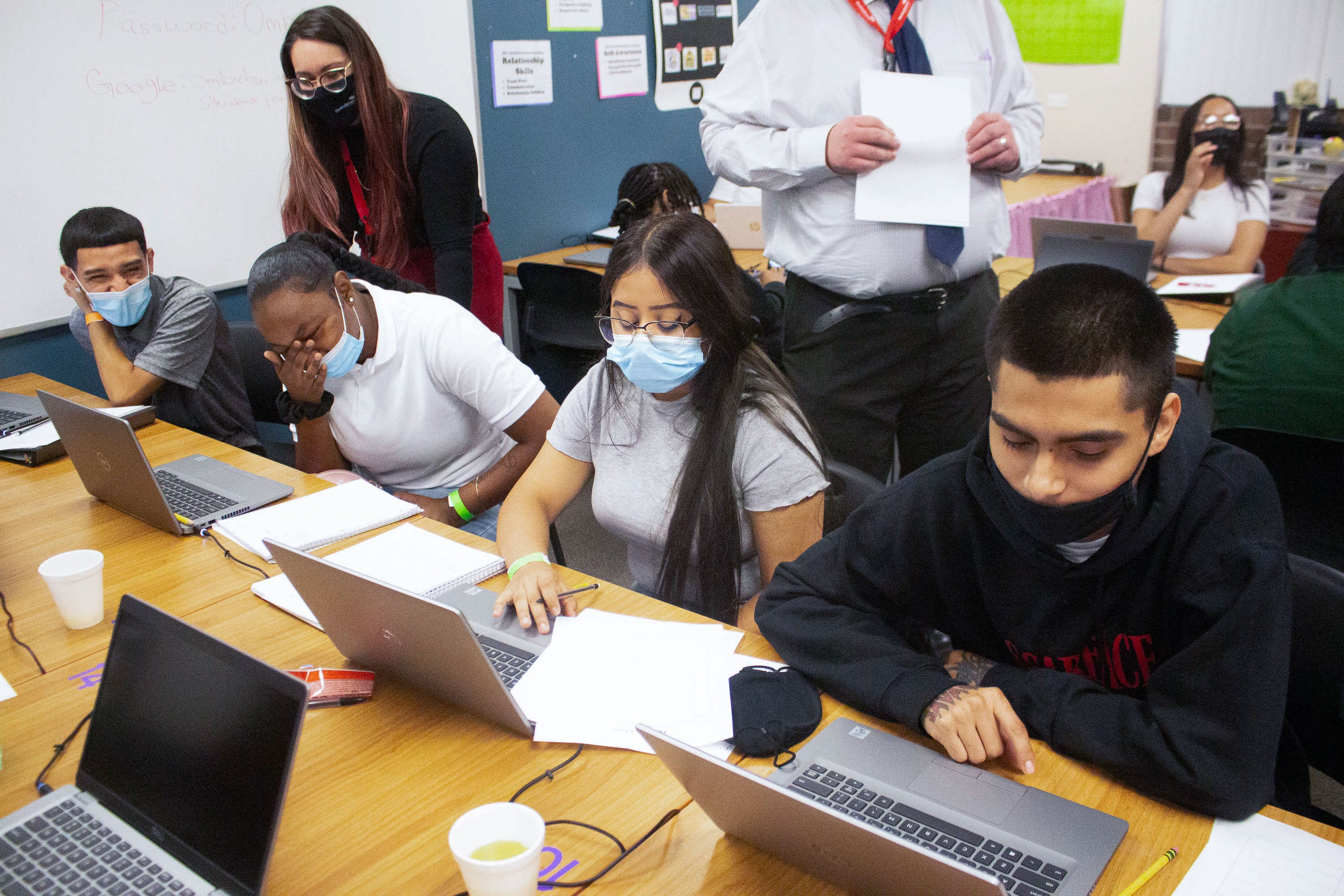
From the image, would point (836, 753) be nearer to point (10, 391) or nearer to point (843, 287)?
point (843, 287)

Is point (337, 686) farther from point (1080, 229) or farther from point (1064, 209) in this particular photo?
point (1064, 209)

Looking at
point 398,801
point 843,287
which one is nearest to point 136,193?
point 843,287

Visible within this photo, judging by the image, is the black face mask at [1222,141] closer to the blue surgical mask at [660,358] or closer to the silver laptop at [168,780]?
the blue surgical mask at [660,358]

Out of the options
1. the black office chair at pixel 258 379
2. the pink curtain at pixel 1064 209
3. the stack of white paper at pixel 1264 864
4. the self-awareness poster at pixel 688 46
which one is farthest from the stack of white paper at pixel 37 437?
the pink curtain at pixel 1064 209

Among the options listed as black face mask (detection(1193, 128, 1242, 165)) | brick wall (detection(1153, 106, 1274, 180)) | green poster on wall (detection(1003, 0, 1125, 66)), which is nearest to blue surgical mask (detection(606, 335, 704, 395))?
black face mask (detection(1193, 128, 1242, 165))

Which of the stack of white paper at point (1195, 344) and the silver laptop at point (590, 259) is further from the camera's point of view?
the silver laptop at point (590, 259)

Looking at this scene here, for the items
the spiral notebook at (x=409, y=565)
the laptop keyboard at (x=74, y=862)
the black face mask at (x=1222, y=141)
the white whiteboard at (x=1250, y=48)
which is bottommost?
the laptop keyboard at (x=74, y=862)

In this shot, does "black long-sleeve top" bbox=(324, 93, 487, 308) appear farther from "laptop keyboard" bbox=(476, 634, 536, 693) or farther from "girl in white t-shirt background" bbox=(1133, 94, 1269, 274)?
"girl in white t-shirt background" bbox=(1133, 94, 1269, 274)

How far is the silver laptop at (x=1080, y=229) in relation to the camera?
116 inches

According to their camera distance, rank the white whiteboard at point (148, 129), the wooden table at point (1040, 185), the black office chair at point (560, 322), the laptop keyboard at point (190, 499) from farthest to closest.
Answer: the wooden table at point (1040, 185)
the black office chair at point (560, 322)
the white whiteboard at point (148, 129)
the laptop keyboard at point (190, 499)

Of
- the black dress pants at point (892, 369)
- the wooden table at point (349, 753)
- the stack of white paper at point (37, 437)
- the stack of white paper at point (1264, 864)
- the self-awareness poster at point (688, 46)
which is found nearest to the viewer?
the stack of white paper at point (1264, 864)

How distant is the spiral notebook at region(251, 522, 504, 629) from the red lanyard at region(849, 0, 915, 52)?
1282 millimetres

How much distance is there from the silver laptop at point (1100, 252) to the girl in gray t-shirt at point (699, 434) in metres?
1.56

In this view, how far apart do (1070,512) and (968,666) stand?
10.8 inches
